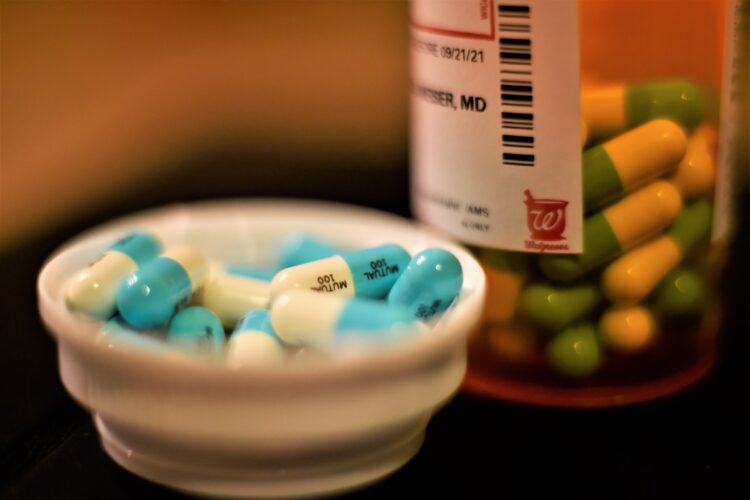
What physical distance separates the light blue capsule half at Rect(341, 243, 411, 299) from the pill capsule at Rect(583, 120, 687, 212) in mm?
120

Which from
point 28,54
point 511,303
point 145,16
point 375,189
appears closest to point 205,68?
point 145,16

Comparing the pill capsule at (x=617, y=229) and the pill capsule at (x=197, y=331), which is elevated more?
the pill capsule at (x=617, y=229)

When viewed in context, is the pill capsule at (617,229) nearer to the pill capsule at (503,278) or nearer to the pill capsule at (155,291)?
the pill capsule at (503,278)

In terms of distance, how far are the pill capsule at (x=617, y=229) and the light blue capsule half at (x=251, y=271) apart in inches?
7.3

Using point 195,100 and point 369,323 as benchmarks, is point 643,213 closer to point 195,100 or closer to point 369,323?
point 369,323

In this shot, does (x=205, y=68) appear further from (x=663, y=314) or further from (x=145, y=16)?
(x=663, y=314)

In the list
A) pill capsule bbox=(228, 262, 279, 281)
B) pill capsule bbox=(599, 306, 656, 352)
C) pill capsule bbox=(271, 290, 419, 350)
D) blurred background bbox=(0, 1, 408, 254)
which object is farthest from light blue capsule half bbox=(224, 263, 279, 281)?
blurred background bbox=(0, 1, 408, 254)

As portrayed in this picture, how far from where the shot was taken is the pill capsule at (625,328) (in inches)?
22.8

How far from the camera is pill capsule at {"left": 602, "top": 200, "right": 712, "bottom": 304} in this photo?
570 mm

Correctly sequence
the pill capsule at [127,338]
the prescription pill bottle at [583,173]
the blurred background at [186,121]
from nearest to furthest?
the pill capsule at [127,338], the prescription pill bottle at [583,173], the blurred background at [186,121]

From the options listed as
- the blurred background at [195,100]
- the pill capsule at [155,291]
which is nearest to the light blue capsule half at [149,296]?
the pill capsule at [155,291]

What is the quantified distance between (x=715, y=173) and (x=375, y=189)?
0.50 m

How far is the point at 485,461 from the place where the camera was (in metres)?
0.54

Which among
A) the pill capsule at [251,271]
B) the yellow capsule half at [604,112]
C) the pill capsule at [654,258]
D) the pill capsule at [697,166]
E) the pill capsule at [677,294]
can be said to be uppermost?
the yellow capsule half at [604,112]
